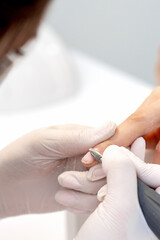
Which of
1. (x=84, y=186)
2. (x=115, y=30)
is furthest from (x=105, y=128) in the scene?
(x=115, y=30)

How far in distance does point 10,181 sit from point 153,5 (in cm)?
179

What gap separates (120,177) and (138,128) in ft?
0.56

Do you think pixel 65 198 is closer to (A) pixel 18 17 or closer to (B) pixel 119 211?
(B) pixel 119 211

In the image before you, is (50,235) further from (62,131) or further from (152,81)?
(152,81)

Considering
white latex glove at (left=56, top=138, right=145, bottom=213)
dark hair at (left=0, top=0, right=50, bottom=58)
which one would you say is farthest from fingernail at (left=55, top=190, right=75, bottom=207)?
dark hair at (left=0, top=0, right=50, bottom=58)

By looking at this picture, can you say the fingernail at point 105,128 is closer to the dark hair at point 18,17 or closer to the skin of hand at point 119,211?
the skin of hand at point 119,211

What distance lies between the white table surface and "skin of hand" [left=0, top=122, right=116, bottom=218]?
4cm

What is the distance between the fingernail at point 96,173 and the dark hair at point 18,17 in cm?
37

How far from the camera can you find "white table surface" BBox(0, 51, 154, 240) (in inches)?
38.4

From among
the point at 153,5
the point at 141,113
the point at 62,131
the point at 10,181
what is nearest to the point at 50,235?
the point at 10,181

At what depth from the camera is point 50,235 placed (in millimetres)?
960

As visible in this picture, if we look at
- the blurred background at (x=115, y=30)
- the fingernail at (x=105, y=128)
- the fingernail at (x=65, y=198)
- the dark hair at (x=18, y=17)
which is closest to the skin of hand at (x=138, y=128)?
the fingernail at (x=105, y=128)

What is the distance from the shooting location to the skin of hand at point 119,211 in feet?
2.37

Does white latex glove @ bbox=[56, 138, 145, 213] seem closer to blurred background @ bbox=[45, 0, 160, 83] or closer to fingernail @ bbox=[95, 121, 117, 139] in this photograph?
fingernail @ bbox=[95, 121, 117, 139]
